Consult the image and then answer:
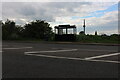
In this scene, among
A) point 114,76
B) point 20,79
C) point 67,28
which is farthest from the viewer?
point 67,28

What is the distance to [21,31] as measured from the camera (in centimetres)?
4206

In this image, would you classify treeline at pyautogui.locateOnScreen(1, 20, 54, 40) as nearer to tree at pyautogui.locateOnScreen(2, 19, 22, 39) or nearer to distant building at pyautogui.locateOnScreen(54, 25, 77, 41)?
tree at pyautogui.locateOnScreen(2, 19, 22, 39)

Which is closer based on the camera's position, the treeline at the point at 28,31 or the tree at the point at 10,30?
the treeline at the point at 28,31

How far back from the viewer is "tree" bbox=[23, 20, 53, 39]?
37834 millimetres

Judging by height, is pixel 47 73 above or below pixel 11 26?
below

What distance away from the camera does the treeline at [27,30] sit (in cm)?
3788

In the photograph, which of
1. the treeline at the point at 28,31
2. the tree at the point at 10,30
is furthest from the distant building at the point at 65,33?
the tree at the point at 10,30

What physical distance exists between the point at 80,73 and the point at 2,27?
39.2 m

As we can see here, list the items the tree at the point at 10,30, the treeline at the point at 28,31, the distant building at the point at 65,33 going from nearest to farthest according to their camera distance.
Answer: the distant building at the point at 65,33, the treeline at the point at 28,31, the tree at the point at 10,30

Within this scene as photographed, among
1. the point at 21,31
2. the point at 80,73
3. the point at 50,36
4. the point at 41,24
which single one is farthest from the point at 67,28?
the point at 80,73

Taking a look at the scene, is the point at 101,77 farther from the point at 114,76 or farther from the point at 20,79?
the point at 20,79

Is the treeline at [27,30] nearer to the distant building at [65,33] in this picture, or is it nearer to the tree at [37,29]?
the tree at [37,29]

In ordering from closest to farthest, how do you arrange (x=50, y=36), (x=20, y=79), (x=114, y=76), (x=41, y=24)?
(x=20, y=79), (x=114, y=76), (x=50, y=36), (x=41, y=24)

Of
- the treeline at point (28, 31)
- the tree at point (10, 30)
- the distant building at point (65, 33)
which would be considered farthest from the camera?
the tree at point (10, 30)
